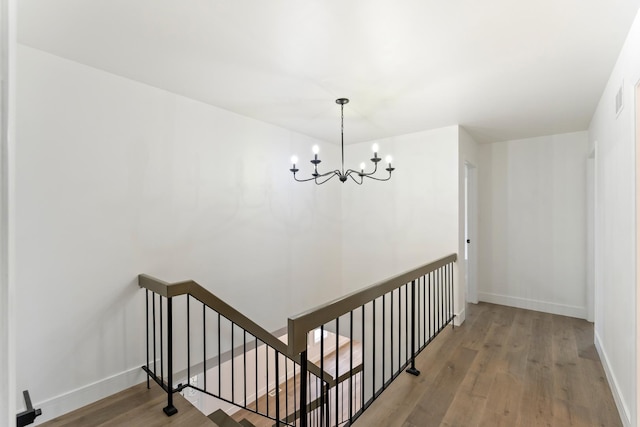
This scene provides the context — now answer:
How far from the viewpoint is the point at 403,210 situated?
14.2ft

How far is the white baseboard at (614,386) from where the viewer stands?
6.59 ft

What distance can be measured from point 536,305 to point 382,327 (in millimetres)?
2483

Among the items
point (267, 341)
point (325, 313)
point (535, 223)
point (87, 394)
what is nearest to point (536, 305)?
point (535, 223)

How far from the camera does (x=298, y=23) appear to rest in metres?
1.85

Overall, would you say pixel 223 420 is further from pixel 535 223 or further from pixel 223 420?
pixel 535 223

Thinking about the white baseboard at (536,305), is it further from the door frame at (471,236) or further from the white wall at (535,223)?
the door frame at (471,236)

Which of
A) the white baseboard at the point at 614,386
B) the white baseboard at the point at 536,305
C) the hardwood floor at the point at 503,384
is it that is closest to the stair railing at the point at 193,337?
the hardwood floor at the point at 503,384

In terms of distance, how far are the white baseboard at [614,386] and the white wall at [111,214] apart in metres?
3.17

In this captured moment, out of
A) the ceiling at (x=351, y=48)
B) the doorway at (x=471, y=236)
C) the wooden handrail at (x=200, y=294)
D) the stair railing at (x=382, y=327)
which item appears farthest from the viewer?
the doorway at (x=471, y=236)

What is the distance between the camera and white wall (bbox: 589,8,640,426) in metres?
1.87

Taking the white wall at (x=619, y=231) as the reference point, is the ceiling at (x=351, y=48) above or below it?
above

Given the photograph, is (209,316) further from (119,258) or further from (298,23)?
(298,23)

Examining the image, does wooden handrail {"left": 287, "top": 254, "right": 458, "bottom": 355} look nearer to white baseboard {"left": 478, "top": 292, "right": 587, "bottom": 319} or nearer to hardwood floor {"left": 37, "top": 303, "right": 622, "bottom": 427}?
hardwood floor {"left": 37, "top": 303, "right": 622, "bottom": 427}

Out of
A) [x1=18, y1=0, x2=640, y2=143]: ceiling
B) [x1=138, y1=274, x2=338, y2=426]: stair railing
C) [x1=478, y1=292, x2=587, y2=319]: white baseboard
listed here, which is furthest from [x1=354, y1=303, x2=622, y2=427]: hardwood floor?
[x1=18, y1=0, x2=640, y2=143]: ceiling
